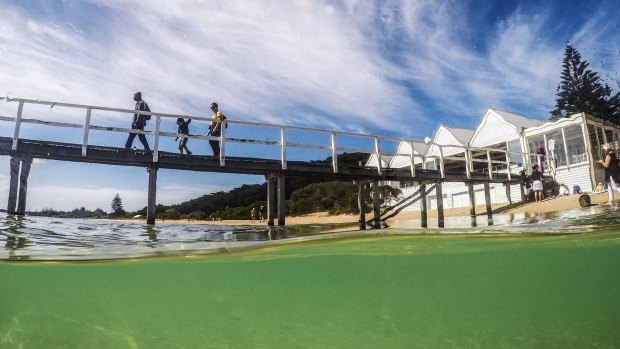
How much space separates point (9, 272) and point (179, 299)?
3.28 metres

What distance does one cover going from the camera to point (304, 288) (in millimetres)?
10234

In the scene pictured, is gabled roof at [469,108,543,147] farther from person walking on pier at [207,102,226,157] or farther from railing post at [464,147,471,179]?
person walking on pier at [207,102,226,157]

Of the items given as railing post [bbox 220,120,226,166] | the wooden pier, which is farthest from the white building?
railing post [bbox 220,120,226,166]

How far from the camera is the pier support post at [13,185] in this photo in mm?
9922

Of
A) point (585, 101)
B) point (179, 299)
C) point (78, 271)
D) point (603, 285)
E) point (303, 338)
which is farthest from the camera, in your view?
point (585, 101)

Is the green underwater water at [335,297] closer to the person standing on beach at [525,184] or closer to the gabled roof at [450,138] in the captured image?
the person standing on beach at [525,184]

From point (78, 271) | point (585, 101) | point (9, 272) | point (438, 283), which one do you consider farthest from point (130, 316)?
point (585, 101)

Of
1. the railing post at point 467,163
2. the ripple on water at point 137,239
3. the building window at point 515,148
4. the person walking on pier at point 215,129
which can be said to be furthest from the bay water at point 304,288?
the building window at point 515,148

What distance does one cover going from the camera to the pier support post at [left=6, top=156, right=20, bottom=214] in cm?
992

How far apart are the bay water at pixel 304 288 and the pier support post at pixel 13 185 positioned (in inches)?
19.6

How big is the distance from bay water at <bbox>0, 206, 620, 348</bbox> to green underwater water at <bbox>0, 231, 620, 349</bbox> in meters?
0.04

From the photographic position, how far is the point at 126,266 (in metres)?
7.55

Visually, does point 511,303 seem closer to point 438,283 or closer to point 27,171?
point 438,283

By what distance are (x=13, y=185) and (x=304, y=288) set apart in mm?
8160
